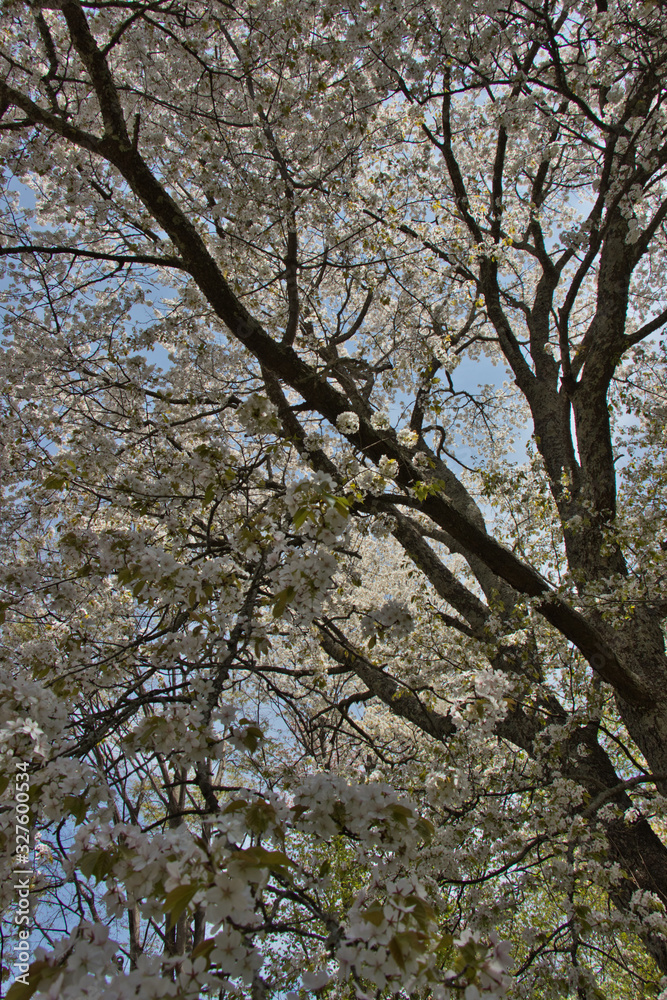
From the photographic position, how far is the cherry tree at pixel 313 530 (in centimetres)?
161

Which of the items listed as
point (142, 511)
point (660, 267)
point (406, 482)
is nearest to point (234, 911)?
point (142, 511)

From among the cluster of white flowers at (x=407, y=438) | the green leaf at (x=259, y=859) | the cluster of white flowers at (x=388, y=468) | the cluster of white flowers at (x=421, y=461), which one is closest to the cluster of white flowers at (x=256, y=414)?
the cluster of white flowers at (x=388, y=468)

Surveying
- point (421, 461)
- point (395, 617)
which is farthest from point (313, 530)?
point (421, 461)

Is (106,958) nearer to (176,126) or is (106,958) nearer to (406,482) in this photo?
(406,482)

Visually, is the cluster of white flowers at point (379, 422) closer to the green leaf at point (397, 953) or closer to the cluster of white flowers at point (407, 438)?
the cluster of white flowers at point (407, 438)

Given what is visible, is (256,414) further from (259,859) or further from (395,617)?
(259,859)

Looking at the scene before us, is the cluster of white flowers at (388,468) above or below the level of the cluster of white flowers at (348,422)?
below

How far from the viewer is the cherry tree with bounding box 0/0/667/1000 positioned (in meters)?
1.61

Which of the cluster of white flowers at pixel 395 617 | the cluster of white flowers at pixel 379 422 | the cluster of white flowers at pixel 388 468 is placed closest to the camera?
the cluster of white flowers at pixel 395 617

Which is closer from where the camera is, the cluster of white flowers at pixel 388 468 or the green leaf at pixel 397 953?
the green leaf at pixel 397 953

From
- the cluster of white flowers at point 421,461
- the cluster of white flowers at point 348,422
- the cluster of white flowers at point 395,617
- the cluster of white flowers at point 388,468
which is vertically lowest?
the cluster of white flowers at point 395,617

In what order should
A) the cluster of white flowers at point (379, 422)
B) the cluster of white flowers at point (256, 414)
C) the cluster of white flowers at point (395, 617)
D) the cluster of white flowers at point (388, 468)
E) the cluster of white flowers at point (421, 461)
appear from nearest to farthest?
1. the cluster of white flowers at point (395, 617)
2. the cluster of white flowers at point (256, 414)
3. the cluster of white flowers at point (388, 468)
4. the cluster of white flowers at point (421, 461)
5. the cluster of white flowers at point (379, 422)

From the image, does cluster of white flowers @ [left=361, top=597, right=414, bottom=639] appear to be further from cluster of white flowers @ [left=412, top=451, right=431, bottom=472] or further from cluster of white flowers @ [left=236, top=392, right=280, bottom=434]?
cluster of white flowers @ [left=412, top=451, right=431, bottom=472]

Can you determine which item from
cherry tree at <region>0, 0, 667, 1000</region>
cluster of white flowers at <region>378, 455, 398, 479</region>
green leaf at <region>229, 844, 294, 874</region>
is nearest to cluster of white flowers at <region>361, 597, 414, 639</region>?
cherry tree at <region>0, 0, 667, 1000</region>
